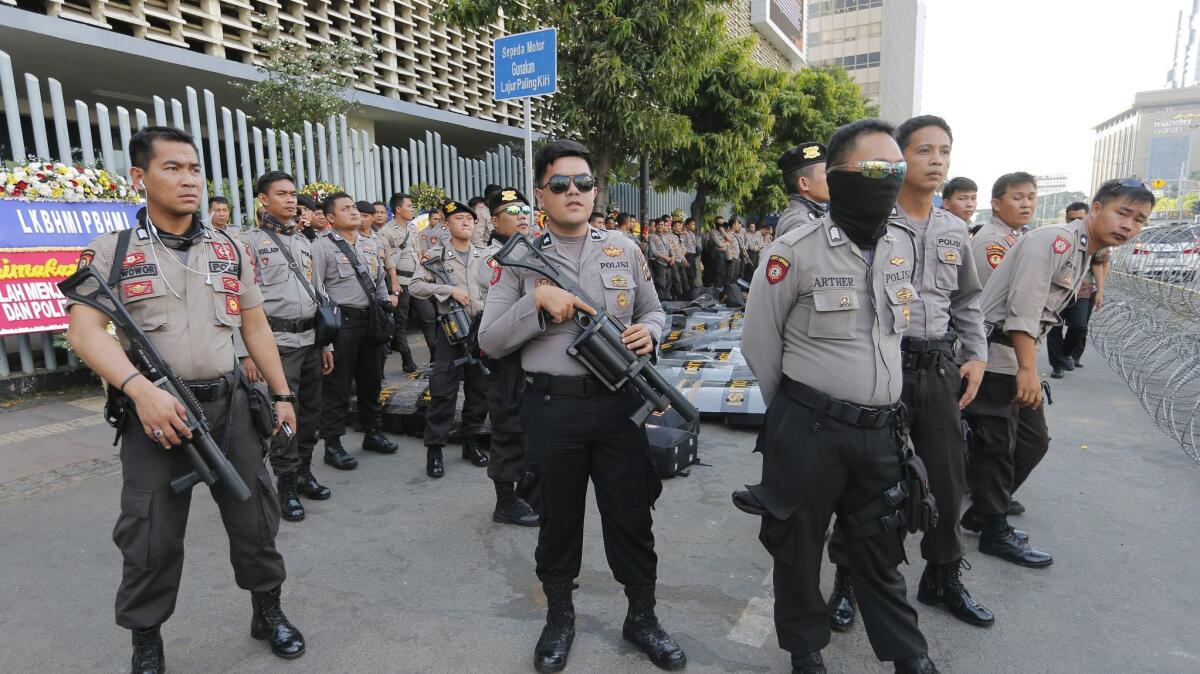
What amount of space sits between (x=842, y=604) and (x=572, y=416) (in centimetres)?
146

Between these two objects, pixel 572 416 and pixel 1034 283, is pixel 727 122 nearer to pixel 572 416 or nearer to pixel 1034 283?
pixel 1034 283

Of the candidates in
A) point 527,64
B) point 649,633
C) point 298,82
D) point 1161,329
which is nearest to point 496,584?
point 649,633

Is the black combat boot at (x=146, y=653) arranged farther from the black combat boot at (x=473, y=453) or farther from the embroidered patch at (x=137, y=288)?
the black combat boot at (x=473, y=453)

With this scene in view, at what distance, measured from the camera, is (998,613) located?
2.99 meters

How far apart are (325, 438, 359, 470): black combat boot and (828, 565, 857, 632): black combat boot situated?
3.37 metres

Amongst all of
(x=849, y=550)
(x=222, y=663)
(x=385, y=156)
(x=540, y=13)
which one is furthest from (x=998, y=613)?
(x=385, y=156)

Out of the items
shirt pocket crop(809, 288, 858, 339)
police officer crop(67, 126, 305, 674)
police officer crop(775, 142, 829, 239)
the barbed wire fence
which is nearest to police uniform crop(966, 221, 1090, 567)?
police officer crop(775, 142, 829, 239)

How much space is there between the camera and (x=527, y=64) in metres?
6.57

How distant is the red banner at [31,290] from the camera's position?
Answer: 5.94 meters

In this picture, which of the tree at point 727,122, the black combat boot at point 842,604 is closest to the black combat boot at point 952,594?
the black combat boot at point 842,604

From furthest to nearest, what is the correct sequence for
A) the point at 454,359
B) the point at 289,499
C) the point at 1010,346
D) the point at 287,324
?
the point at 454,359 → the point at 287,324 → the point at 289,499 → the point at 1010,346

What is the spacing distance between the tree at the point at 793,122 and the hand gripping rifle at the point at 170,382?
52.8 feet

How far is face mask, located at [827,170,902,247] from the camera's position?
222cm

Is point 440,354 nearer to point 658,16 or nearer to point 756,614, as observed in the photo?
point 756,614
